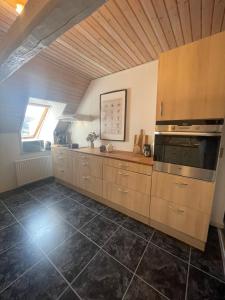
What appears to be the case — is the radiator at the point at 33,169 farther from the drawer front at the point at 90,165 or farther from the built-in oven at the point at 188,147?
the built-in oven at the point at 188,147

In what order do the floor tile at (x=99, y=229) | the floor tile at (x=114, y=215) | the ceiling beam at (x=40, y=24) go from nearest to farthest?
the ceiling beam at (x=40, y=24), the floor tile at (x=99, y=229), the floor tile at (x=114, y=215)

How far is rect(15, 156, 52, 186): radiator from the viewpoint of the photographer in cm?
292

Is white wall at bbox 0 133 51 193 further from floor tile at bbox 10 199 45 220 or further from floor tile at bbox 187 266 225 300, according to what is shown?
floor tile at bbox 187 266 225 300

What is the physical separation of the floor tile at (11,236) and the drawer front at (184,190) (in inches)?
70.8

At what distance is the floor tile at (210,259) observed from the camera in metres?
1.36

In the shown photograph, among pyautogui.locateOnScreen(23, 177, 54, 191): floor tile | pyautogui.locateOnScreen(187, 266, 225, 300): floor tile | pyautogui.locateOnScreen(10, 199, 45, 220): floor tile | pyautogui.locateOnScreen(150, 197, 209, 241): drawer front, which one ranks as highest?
pyautogui.locateOnScreen(150, 197, 209, 241): drawer front

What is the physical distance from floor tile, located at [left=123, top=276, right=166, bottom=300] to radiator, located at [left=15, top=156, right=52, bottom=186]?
2.83 m

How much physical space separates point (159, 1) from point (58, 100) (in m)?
2.39

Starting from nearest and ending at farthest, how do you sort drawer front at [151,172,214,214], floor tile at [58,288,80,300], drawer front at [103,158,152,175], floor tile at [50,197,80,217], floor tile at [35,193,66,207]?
floor tile at [58,288,80,300] < drawer front at [151,172,214,214] < drawer front at [103,158,152,175] < floor tile at [50,197,80,217] < floor tile at [35,193,66,207]

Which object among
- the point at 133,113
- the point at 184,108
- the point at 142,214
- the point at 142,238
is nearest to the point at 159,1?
the point at 184,108

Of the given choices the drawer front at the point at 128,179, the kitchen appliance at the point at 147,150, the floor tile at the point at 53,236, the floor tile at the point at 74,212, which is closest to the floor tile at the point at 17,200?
the floor tile at the point at 74,212

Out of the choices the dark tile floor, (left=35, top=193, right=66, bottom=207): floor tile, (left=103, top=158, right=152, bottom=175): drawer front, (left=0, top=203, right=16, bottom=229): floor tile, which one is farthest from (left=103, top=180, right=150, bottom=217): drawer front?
(left=0, top=203, right=16, bottom=229): floor tile

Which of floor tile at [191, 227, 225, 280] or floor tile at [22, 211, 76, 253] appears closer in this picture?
floor tile at [191, 227, 225, 280]

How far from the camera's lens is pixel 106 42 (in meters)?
1.75
